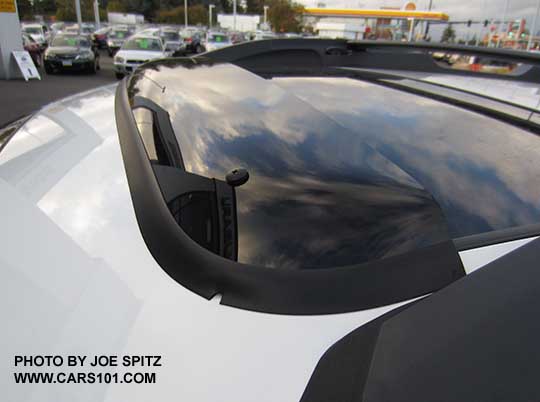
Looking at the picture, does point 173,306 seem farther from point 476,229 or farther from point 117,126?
point 117,126

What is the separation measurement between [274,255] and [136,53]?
1524 cm

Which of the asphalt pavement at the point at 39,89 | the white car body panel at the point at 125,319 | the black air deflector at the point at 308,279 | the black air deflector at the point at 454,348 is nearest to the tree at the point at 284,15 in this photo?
the asphalt pavement at the point at 39,89

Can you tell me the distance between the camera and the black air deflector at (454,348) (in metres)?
0.61

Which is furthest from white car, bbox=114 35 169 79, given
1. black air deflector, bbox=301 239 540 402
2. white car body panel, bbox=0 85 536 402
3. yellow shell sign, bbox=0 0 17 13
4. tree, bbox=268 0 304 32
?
tree, bbox=268 0 304 32

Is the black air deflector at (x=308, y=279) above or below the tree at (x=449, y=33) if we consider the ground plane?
below

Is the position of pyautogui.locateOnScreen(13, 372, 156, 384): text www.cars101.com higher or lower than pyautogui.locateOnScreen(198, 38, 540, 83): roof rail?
lower

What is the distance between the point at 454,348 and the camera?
2.16ft

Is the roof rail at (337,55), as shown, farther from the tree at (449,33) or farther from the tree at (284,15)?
the tree at (449,33)

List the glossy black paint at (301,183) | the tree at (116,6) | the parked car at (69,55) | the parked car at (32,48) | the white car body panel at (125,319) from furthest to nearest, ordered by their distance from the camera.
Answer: the tree at (116,6) → the parked car at (32,48) → the parked car at (69,55) → the glossy black paint at (301,183) → the white car body panel at (125,319)

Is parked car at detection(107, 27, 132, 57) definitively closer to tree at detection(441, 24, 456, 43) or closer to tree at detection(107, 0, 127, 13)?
tree at detection(107, 0, 127, 13)

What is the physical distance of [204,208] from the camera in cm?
98

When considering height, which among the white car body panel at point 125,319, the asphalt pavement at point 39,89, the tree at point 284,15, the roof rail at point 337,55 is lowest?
the asphalt pavement at point 39,89

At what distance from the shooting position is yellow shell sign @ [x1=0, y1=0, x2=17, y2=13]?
12375mm

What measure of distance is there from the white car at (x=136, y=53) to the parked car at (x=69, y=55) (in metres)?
1.53
